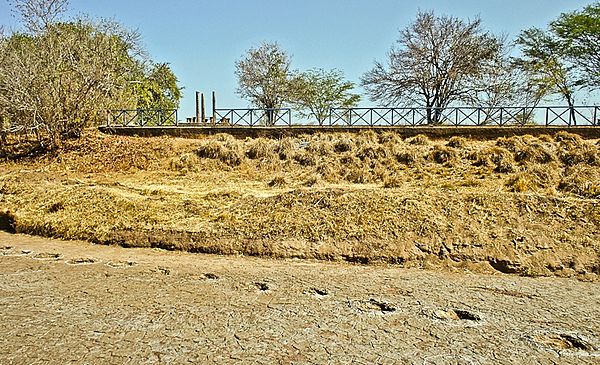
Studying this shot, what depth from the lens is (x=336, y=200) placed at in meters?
10.1

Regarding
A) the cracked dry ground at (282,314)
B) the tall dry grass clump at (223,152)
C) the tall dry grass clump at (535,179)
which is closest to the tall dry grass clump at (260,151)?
the tall dry grass clump at (223,152)

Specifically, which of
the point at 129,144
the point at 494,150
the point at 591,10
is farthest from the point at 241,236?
the point at 591,10

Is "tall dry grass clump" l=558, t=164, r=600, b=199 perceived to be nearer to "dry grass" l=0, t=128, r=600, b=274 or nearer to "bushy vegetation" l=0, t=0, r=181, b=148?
"dry grass" l=0, t=128, r=600, b=274

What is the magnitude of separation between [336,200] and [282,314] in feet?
16.0

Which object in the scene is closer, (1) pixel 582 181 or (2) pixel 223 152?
(1) pixel 582 181

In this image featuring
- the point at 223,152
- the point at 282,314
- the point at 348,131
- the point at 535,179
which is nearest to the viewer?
the point at 282,314

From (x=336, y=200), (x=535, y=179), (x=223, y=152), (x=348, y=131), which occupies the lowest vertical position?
(x=336, y=200)

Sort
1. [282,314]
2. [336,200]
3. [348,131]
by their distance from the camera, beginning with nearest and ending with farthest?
[282,314]
[336,200]
[348,131]

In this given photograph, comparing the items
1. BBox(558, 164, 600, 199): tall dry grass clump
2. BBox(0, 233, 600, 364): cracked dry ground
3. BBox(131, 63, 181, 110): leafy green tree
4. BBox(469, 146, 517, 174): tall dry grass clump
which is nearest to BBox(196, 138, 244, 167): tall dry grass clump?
BBox(469, 146, 517, 174): tall dry grass clump

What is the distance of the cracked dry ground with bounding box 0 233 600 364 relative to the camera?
441 cm

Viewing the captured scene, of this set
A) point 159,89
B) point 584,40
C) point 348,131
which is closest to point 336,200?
point 348,131

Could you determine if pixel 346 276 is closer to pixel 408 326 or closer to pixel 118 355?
pixel 408 326

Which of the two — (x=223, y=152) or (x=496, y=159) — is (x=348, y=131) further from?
(x=496, y=159)

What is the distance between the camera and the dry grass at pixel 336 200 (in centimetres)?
838
